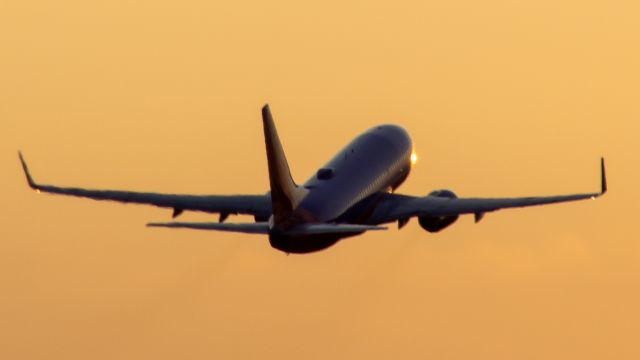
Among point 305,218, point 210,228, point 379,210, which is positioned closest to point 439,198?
point 379,210

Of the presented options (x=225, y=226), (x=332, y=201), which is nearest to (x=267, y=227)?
(x=225, y=226)

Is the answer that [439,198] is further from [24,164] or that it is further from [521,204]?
[24,164]

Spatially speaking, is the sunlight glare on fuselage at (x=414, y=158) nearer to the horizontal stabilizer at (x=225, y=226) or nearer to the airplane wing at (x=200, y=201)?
the airplane wing at (x=200, y=201)

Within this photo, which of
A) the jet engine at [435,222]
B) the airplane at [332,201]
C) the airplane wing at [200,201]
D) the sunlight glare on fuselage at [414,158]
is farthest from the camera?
the sunlight glare on fuselage at [414,158]

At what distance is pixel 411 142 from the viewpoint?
551 ft

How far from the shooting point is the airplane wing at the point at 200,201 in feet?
488

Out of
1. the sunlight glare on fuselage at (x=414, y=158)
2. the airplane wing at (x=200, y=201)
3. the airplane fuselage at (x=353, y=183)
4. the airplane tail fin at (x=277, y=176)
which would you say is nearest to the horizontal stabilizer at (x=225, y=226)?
the airplane tail fin at (x=277, y=176)

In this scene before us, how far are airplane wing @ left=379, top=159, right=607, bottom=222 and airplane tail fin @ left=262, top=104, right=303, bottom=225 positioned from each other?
11577mm

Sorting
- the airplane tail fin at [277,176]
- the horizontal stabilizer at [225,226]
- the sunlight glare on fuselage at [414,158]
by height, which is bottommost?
the horizontal stabilizer at [225,226]

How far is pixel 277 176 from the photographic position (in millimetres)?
137000

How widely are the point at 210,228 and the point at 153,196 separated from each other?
59.0ft

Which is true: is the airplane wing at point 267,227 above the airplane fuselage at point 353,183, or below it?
below

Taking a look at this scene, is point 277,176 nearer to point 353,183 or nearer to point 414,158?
point 353,183

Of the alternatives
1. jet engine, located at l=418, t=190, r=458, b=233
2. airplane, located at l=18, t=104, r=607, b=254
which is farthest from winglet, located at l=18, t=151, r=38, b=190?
jet engine, located at l=418, t=190, r=458, b=233
